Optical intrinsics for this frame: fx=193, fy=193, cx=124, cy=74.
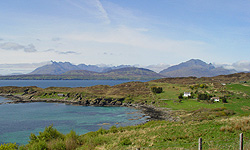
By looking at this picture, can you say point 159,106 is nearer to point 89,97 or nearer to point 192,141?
point 89,97

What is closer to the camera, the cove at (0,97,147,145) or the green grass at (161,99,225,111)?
the cove at (0,97,147,145)

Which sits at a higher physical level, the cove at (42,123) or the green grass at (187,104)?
the green grass at (187,104)

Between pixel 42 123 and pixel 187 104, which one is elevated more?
pixel 187 104

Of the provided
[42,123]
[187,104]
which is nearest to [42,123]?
[42,123]

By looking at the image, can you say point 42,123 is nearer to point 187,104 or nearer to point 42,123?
point 42,123

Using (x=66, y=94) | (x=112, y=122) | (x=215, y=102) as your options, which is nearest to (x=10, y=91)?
(x=66, y=94)

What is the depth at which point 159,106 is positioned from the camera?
8156 centimetres

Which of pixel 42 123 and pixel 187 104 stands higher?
pixel 187 104

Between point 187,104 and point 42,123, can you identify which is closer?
point 42,123

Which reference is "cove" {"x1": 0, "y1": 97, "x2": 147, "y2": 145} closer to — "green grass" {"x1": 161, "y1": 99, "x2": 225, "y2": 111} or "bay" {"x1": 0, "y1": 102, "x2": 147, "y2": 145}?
"bay" {"x1": 0, "y1": 102, "x2": 147, "y2": 145}

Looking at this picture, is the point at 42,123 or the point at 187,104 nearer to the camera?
the point at 42,123

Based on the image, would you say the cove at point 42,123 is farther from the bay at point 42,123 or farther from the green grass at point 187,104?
the green grass at point 187,104

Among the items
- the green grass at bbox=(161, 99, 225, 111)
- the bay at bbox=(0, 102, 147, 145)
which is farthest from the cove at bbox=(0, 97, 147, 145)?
the green grass at bbox=(161, 99, 225, 111)

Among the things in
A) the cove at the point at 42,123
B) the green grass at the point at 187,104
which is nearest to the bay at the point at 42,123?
the cove at the point at 42,123
